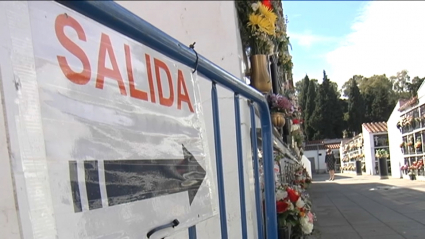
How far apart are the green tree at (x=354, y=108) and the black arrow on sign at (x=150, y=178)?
250 centimetres

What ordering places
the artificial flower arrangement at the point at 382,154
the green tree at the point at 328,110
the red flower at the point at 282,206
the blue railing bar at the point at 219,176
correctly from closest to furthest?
the blue railing bar at the point at 219,176 → the red flower at the point at 282,206 → the artificial flower arrangement at the point at 382,154 → the green tree at the point at 328,110

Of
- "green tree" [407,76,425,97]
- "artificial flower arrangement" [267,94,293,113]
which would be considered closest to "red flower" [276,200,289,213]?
"green tree" [407,76,425,97]

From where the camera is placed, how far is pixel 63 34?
89 cm

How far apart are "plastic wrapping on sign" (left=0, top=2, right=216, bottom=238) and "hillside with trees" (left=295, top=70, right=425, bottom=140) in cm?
206

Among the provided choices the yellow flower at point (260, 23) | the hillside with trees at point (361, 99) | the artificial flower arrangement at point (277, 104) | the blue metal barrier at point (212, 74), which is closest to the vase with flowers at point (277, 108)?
the artificial flower arrangement at point (277, 104)

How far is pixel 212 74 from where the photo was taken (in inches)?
64.1

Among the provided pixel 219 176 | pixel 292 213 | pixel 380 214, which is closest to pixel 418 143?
pixel 292 213

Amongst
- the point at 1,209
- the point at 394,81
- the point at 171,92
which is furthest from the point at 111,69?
the point at 394,81

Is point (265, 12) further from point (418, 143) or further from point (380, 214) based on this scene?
point (380, 214)

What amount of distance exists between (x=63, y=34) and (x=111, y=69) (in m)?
0.16

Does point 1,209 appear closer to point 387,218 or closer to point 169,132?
point 169,132

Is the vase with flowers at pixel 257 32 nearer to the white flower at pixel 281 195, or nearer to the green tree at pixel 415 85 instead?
the white flower at pixel 281 195

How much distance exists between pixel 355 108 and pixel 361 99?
16.0 inches

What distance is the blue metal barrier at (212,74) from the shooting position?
3.27 feet
